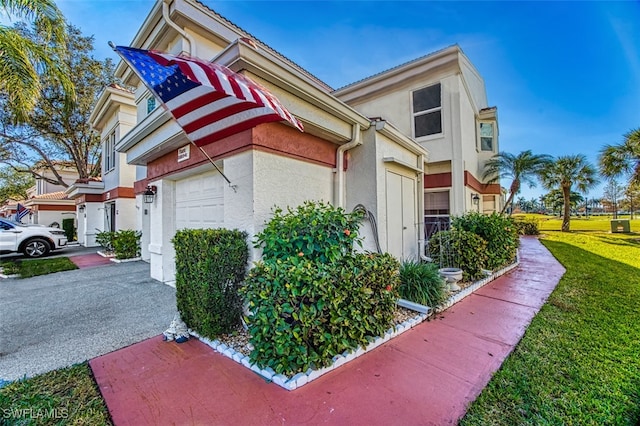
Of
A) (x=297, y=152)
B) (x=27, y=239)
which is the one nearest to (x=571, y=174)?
(x=297, y=152)

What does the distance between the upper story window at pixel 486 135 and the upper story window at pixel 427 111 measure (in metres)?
Answer: 4.58

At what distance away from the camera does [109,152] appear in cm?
1577

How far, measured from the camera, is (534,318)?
15.3 ft

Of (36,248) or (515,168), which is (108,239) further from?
(515,168)

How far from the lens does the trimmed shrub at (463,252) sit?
6.91m

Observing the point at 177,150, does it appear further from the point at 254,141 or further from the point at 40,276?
the point at 40,276

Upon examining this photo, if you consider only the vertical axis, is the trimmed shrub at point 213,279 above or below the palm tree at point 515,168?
below

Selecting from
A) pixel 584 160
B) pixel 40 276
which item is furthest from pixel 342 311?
pixel 584 160

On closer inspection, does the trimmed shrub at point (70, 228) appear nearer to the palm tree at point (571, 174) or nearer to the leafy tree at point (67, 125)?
the leafy tree at point (67, 125)

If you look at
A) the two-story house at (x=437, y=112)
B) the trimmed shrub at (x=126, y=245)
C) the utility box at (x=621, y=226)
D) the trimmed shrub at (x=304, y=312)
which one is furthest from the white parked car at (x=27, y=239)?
the utility box at (x=621, y=226)

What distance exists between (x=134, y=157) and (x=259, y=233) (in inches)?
219

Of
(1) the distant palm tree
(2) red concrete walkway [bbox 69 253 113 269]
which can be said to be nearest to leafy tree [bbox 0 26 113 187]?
(2) red concrete walkway [bbox 69 253 113 269]

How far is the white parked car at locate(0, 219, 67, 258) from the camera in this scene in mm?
11477

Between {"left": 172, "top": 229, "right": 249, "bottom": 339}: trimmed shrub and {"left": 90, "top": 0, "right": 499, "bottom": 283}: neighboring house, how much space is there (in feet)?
1.10
